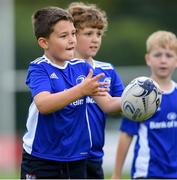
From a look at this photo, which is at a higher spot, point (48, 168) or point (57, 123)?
point (57, 123)

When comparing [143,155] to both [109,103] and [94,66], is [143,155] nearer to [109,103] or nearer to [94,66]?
[94,66]

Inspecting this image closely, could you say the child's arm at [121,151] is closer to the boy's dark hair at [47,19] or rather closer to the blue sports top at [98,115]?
the blue sports top at [98,115]

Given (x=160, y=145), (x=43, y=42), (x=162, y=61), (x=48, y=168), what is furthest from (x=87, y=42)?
(x=48, y=168)

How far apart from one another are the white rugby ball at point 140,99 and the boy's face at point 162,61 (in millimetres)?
1539

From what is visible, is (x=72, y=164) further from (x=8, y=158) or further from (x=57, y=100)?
(x=8, y=158)

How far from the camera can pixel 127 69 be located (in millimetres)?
18516

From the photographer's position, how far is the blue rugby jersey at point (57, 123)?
20.3ft

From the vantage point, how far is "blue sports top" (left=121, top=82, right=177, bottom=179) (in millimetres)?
7656

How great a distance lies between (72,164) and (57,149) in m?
0.21

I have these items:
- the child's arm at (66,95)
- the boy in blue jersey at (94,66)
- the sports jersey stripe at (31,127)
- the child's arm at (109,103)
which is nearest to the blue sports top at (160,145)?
the boy in blue jersey at (94,66)

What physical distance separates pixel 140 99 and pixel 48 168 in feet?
2.78

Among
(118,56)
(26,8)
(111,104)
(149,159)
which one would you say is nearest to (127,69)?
(118,56)

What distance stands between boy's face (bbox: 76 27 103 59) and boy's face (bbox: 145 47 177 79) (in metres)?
0.76

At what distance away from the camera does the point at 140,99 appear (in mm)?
6207
